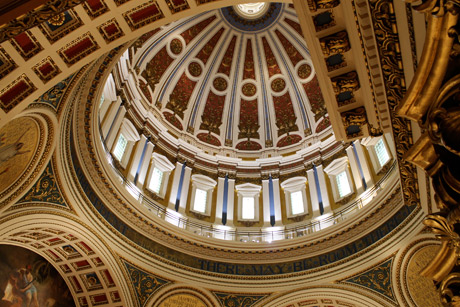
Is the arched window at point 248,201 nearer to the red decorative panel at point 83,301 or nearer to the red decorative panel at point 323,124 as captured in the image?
the red decorative panel at point 323,124

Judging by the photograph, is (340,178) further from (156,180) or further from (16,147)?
(16,147)

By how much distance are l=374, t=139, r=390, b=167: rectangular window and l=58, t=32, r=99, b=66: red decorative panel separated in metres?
12.2

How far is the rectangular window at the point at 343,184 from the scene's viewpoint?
19.1 meters

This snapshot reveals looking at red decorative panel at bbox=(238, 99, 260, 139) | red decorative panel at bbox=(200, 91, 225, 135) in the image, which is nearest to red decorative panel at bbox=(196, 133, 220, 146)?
red decorative panel at bbox=(200, 91, 225, 135)

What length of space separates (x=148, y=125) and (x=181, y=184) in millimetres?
3285

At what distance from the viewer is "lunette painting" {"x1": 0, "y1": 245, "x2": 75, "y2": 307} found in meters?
14.4

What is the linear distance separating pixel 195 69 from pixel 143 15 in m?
16.1

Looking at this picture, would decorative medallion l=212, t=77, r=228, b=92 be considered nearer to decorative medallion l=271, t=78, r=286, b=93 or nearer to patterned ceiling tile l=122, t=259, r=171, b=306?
decorative medallion l=271, t=78, r=286, b=93

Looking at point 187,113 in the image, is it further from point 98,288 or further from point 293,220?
point 98,288

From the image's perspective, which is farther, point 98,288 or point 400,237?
point 98,288

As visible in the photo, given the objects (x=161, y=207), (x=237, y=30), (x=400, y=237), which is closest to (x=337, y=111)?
(x=400, y=237)

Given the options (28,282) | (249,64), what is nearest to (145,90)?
(249,64)

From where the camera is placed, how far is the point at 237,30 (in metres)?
26.4

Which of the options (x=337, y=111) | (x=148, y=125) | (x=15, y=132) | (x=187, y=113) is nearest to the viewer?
(x=337, y=111)
